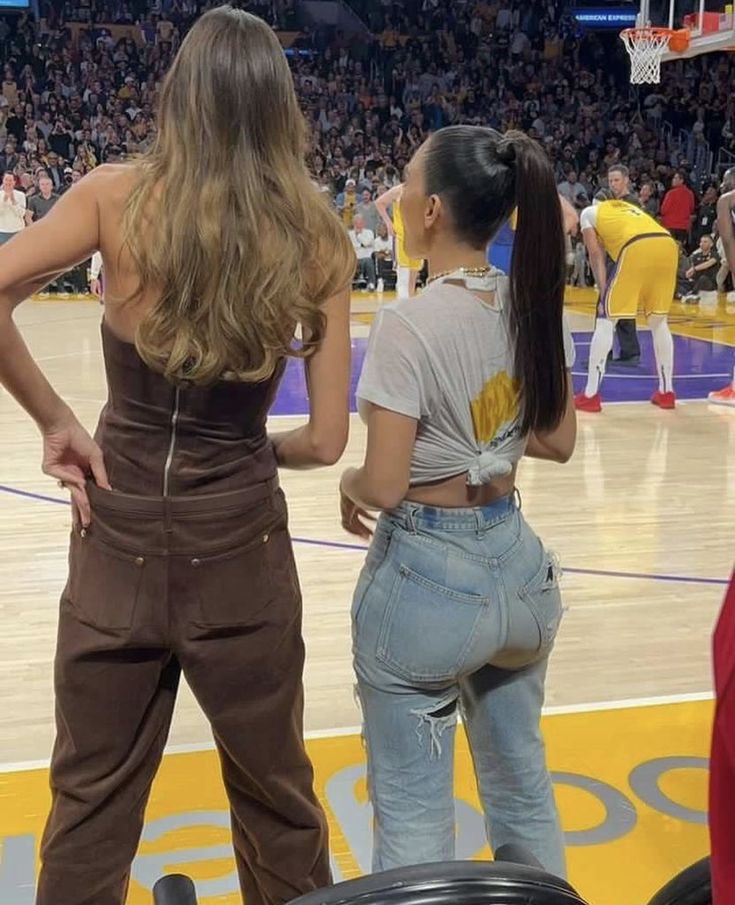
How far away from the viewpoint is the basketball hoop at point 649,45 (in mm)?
9711

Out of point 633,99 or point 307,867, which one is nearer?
point 307,867

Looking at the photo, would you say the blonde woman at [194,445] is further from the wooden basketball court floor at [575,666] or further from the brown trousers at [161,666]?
the wooden basketball court floor at [575,666]

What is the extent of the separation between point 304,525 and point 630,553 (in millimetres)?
1417

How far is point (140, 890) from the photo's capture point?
7.79 ft

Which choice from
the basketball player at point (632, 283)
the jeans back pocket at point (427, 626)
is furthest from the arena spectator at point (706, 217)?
the jeans back pocket at point (427, 626)

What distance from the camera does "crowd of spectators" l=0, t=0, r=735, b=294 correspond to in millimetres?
18234

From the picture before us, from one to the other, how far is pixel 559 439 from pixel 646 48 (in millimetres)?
9008

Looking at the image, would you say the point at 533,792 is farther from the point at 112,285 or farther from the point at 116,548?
the point at 112,285

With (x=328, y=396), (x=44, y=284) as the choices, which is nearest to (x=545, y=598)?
(x=328, y=396)

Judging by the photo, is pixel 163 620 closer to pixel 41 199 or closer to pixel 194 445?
pixel 194 445

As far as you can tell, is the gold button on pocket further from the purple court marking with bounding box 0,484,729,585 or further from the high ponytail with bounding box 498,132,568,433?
the purple court marking with bounding box 0,484,729,585

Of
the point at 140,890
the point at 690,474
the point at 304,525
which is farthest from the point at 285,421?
the point at 140,890

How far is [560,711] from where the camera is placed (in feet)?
10.6

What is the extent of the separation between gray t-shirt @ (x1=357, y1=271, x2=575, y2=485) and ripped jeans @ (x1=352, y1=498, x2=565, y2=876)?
84 mm
